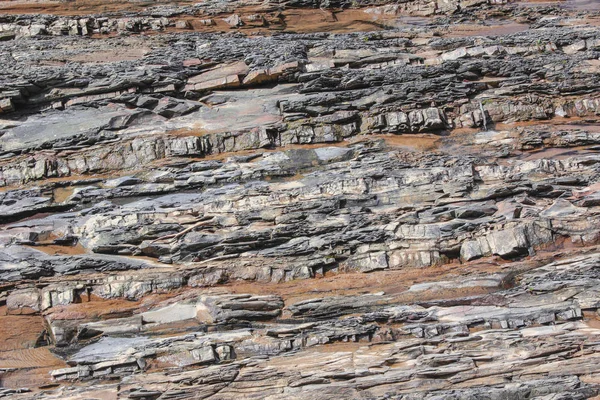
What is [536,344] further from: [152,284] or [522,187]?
[152,284]

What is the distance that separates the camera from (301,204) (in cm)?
1923

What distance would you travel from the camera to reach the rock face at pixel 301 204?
579 inches

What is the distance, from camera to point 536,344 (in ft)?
46.4

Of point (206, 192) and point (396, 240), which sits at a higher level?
point (206, 192)

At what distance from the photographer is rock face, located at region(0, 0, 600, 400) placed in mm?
14703

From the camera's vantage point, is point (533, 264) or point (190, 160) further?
point (190, 160)

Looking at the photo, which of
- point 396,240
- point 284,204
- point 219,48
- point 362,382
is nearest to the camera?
point 362,382

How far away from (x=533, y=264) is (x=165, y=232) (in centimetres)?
1200

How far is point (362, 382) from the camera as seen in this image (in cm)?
1385

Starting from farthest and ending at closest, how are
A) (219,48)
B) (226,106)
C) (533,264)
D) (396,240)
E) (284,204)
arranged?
(219,48)
(226,106)
(284,204)
(396,240)
(533,264)

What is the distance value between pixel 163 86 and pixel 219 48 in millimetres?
3331

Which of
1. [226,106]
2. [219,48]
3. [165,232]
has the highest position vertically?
[219,48]

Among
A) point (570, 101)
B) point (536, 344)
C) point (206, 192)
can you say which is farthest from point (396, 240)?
point (570, 101)

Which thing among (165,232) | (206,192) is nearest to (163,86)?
(206,192)
